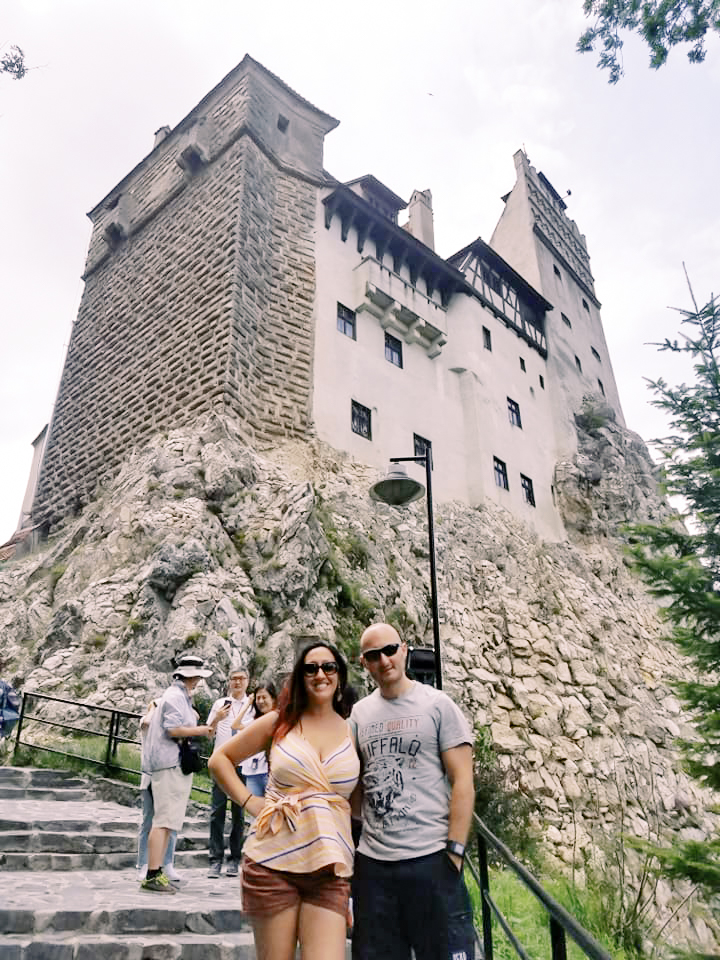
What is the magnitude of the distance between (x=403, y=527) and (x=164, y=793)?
1217cm

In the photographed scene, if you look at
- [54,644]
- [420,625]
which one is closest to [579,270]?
[420,625]

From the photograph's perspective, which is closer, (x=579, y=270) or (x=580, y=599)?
(x=580, y=599)

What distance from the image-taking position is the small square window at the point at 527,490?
2164cm

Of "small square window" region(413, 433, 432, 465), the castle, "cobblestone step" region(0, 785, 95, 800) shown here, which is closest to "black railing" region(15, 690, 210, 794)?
"cobblestone step" region(0, 785, 95, 800)

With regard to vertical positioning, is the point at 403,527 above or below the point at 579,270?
below

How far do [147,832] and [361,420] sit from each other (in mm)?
13177

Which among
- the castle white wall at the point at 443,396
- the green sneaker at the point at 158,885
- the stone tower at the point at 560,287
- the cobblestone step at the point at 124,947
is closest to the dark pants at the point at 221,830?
the green sneaker at the point at 158,885

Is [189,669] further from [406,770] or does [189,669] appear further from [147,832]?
[406,770]

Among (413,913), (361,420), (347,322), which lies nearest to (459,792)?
(413,913)

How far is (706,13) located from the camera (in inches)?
240

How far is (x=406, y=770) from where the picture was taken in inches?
96.8

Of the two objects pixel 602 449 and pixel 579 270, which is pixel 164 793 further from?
pixel 579 270

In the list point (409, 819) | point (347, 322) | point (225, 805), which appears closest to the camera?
point (409, 819)

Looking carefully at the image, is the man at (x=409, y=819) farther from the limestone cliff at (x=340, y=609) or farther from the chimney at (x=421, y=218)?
the chimney at (x=421, y=218)
